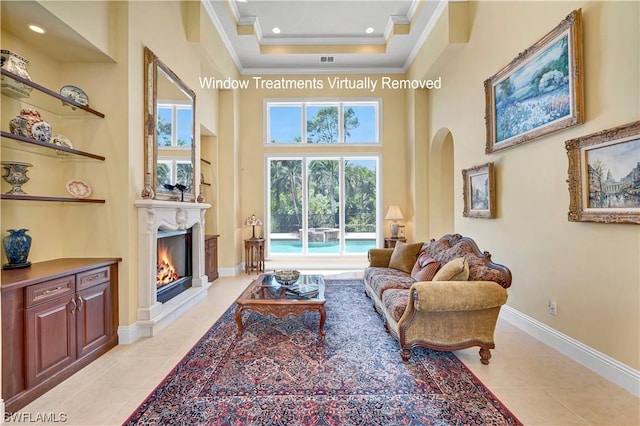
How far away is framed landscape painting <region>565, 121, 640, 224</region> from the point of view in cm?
211

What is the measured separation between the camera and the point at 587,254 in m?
2.49

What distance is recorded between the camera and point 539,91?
2990 millimetres

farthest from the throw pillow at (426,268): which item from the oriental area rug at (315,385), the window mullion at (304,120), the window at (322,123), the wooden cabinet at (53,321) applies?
the window mullion at (304,120)

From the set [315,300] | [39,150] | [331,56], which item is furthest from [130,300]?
[331,56]

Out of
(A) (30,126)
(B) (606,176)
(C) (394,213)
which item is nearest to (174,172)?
(A) (30,126)

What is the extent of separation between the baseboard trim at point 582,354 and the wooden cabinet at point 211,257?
4.69m

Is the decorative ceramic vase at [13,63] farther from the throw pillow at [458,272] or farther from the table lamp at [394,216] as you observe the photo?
the table lamp at [394,216]

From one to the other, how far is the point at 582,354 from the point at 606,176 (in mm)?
1535

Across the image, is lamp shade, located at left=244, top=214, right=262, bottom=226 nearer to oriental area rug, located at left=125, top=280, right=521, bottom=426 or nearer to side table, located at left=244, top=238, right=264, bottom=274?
side table, located at left=244, top=238, right=264, bottom=274

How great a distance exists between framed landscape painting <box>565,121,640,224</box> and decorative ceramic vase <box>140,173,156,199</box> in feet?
13.5

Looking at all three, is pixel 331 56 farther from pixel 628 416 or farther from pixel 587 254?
pixel 628 416

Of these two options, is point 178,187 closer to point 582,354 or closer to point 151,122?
point 151,122

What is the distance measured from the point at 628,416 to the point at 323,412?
77.8 inches

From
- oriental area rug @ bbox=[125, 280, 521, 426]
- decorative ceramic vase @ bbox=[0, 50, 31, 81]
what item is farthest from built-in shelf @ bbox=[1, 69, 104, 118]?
oriental area rug @ bbox=[125, 280, 521, 426]
